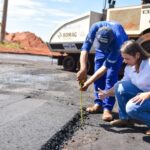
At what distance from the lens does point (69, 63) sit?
15828 mm

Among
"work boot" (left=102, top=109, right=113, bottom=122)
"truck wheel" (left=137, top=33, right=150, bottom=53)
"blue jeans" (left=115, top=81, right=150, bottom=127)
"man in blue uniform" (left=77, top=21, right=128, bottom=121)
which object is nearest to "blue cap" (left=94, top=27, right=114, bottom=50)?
"man in blue uniform" (left=77, top=21, right=128, bottom=121)

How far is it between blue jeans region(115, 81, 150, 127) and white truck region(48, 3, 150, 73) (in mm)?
6519

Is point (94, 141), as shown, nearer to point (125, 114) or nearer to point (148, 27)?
point (125, 114)

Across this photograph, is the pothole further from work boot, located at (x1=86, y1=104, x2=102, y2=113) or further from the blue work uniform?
the blue work uniform

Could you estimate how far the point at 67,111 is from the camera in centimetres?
668

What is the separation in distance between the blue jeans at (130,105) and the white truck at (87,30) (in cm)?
652

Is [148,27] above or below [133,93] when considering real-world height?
above

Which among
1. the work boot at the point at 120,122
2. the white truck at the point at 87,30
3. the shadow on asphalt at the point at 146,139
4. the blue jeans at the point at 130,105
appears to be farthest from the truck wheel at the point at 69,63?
the shadow on asphalt at the point at 146,139

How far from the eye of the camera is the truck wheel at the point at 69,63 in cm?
1573

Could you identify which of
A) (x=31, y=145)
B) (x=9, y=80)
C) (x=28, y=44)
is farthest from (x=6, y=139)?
(x=28, y=44)

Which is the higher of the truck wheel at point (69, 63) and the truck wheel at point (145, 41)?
the truck wheel at point (145, 41)

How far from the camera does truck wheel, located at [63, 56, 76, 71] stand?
15.7 meters

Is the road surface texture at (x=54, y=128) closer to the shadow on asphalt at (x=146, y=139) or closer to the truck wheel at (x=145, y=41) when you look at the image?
the shadow on asphalt at (x=146, y=139)

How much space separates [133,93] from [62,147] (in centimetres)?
126
